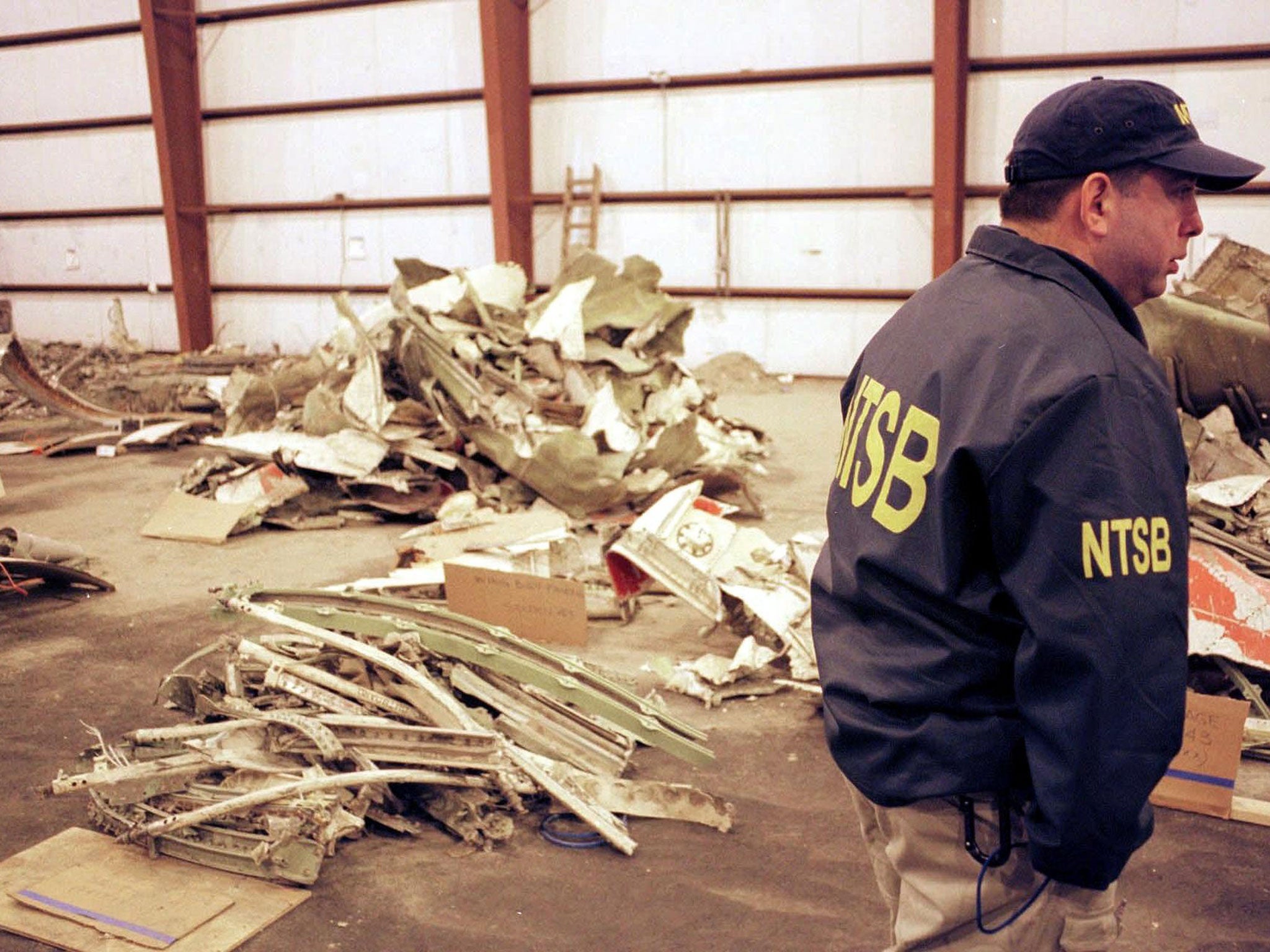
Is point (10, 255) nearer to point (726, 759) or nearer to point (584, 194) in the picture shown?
point (584, 194)

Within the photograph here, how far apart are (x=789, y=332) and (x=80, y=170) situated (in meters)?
8.88

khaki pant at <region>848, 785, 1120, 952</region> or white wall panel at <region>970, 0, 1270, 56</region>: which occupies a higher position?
white wall panel at <region>970, 0, 1270, 56</region>

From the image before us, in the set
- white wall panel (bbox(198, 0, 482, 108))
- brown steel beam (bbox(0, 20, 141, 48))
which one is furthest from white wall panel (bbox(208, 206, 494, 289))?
brown steel beam (bbox(0, 20, 141, 48))

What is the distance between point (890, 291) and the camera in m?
10.6

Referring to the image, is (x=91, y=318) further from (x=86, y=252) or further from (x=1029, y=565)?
(x=1029, y=565)

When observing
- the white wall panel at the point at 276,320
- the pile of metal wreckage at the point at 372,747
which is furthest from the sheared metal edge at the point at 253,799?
the white wall panel at the point at 276,320

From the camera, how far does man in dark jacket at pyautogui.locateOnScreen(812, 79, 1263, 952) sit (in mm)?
1347

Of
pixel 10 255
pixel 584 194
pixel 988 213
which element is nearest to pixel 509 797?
pixel 988 213

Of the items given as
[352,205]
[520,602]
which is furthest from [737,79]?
[520,602]

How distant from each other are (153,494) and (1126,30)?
27.0 feet

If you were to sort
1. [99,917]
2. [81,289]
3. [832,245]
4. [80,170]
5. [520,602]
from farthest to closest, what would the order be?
1. [81,289]
2. [80,170]
3. [832,245]
4. [520,602]
5. [99,917]

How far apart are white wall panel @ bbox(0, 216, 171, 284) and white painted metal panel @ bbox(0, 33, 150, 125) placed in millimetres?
1249

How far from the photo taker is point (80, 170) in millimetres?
13852

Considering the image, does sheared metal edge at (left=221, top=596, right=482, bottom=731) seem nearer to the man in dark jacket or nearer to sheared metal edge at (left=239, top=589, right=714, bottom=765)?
sheared metal edge at (left=239, top=589, right=714, bottom=765)
